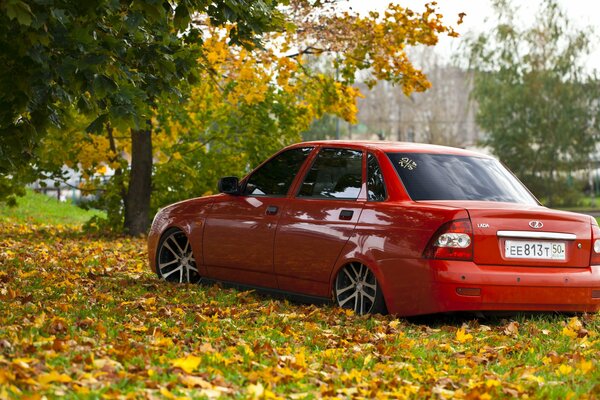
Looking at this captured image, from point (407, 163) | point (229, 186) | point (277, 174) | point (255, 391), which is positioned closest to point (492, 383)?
point (255, 391)

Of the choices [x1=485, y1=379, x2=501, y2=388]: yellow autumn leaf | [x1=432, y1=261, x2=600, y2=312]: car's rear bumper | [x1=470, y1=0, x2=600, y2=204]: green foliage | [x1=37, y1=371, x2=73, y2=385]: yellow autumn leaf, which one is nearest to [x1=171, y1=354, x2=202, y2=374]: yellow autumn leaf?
[x1=37, y1=371, x2=73, y2=385]: yellow autumn leaf

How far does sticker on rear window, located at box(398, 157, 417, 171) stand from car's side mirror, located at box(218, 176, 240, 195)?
1831 mm

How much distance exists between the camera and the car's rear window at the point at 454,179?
8.78 metres

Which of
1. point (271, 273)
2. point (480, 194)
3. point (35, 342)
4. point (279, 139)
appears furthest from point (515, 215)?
point (279, 139)

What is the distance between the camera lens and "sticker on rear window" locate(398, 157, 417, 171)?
8.96 metres

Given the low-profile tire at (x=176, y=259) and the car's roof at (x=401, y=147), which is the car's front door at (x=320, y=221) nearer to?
the car's roof at (x=401, y=147)

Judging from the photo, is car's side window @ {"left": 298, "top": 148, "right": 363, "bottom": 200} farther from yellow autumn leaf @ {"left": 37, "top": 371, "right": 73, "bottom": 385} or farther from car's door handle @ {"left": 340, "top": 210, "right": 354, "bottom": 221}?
yellow autumn leaf @ {"left": 37, "top": 371, "right": 73, "bottom": 385}

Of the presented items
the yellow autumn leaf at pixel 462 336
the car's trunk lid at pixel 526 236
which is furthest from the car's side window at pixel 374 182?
the yellow autumn leaf at pixel 462 336

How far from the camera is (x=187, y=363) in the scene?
19.7ft

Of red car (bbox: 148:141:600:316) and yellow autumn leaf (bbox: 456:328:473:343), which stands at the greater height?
red car (bbox: 148:141:600:316)

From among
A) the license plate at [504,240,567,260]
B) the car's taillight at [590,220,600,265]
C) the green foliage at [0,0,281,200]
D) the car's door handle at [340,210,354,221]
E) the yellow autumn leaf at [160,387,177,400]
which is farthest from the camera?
the car's door handle at [340,210,354,221]

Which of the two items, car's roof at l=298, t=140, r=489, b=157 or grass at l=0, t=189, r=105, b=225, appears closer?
car's roof at l=298, t=140, r=489, b=157

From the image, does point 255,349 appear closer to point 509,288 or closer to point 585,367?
point 585,367

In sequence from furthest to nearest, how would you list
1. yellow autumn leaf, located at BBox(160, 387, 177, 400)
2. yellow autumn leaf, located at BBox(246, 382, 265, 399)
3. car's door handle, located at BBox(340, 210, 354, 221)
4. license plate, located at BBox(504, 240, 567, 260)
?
car's door handle, located at BBox(340, 210, 354, 221)
license plate, located at BBox(504, 240, 567, 260)
yellow autumn leaf, located at BBox(246, 382, 265, 399)
yellow autumn leaf, located at BBox(160, 387, 177, 400)
